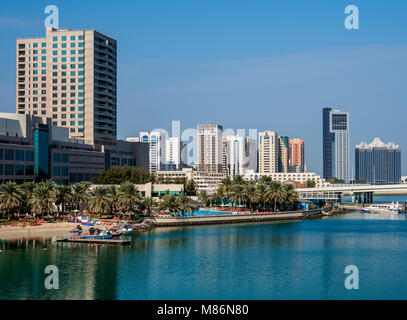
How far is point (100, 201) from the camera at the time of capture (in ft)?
350

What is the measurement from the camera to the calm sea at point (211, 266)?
56.0 m

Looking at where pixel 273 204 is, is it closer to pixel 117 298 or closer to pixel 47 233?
pixel 47 233

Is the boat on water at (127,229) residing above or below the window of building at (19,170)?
below

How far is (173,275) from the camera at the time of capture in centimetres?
6309

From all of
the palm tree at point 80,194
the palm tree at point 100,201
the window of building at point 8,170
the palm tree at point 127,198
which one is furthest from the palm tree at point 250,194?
the window of building at point 8,170

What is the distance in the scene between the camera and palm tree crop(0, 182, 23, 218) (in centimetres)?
9575

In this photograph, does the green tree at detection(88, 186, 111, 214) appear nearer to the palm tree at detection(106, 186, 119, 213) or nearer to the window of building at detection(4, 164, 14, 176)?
the palm tree at detection(106, 186, 119, 213)

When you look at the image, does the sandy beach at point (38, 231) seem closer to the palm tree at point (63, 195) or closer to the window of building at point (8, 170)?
the palm tree at point (63, 195)

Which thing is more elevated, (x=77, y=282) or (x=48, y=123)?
(x=48, y=123)

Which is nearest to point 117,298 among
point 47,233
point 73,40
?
point 47,233

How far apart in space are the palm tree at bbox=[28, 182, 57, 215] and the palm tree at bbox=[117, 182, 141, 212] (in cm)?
1314

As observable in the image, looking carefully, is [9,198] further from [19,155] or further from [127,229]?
[19,155]

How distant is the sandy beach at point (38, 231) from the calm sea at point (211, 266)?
5326 millimetres
